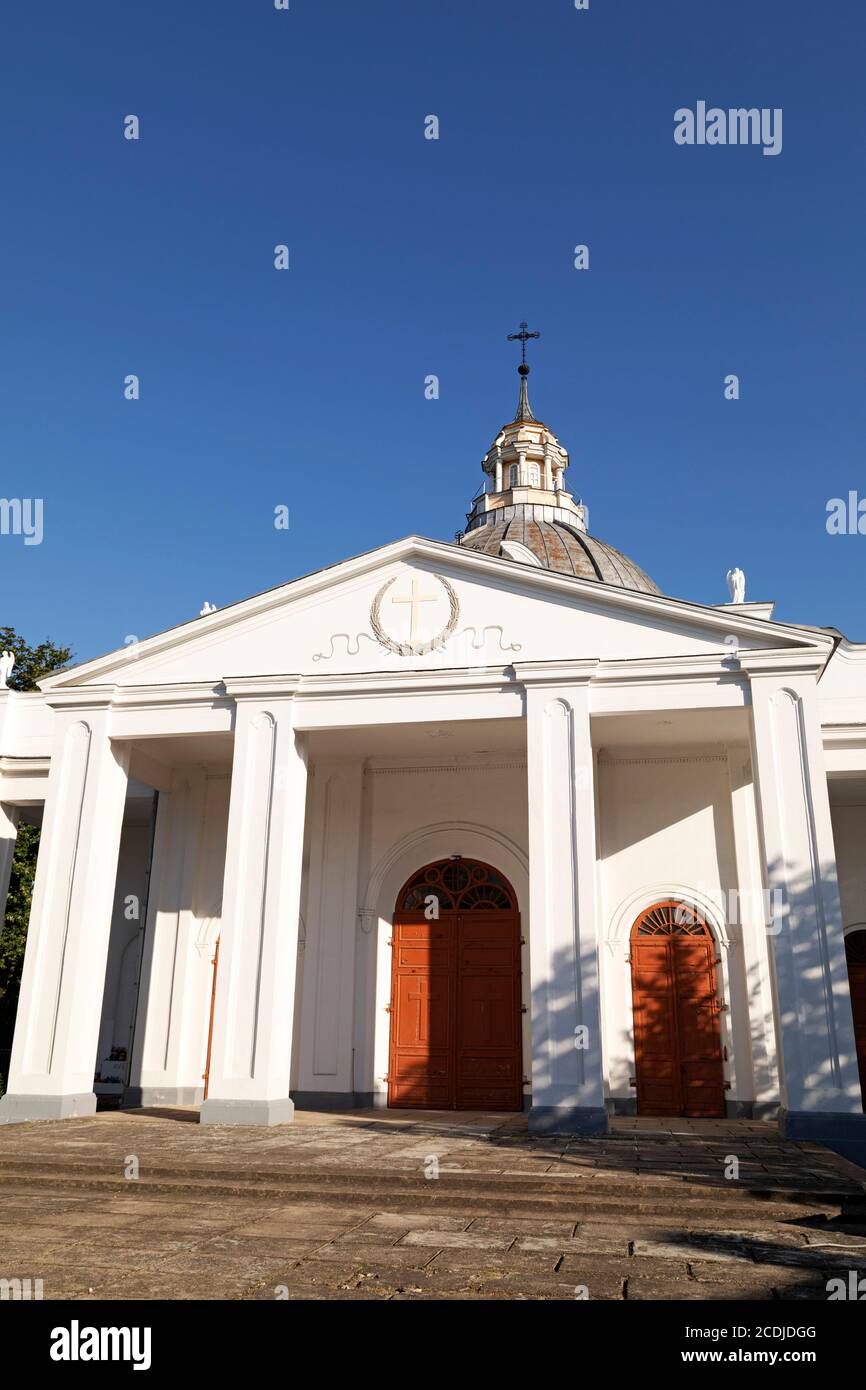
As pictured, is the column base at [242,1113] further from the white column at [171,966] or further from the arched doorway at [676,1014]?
the arched doorway at [676,1014]

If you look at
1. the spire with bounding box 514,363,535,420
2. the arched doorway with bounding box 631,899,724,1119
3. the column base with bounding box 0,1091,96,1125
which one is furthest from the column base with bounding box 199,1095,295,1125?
the spire with bounding box 514,363,535,420

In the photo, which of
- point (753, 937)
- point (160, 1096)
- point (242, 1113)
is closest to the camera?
point (242, 1113)

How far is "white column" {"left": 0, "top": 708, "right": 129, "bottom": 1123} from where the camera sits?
12883 millimetres

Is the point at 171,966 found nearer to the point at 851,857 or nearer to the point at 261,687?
the point at 261,687

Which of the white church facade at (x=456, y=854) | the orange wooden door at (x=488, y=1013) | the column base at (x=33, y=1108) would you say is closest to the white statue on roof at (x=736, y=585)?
the white church facade at (x=456, y=854)

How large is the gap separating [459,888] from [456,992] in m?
1.54

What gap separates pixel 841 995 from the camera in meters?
11.1

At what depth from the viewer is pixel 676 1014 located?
14.5 m

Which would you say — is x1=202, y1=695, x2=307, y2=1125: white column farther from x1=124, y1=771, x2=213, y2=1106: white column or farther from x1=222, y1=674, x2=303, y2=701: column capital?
x1=124, y1=771, x2=213, y2=1106: white column

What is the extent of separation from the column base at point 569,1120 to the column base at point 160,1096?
6.23m

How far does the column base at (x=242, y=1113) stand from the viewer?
1198 centimetres

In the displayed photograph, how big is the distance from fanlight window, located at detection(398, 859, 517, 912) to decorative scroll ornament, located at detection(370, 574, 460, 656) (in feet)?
12.8

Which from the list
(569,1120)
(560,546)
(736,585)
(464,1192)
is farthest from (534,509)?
(464,1192)

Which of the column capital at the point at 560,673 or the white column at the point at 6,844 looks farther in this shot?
the white column at the point at 6,844
